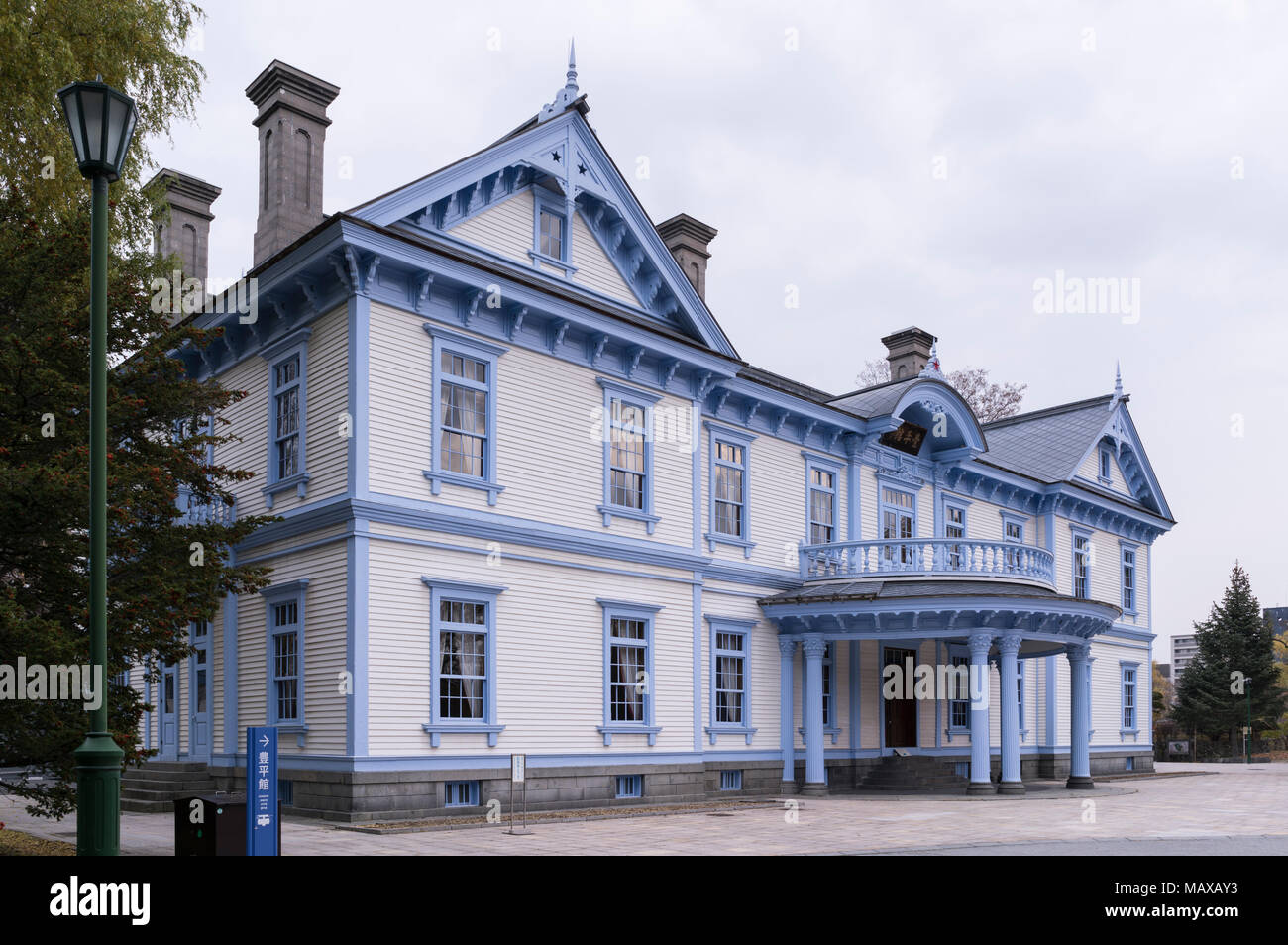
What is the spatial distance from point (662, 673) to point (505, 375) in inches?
252

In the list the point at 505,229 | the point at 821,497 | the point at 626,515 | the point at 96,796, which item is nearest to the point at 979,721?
the point at 821,497

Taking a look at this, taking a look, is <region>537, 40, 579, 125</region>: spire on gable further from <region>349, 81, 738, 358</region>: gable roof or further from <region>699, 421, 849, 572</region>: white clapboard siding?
<region>699, 421, 849, 572</region>: white clapboard siding

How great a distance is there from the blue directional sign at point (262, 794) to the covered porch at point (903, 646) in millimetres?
15320

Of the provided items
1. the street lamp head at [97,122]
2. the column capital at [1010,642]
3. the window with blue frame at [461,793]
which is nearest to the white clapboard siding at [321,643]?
the window with blue frame at [461,793]

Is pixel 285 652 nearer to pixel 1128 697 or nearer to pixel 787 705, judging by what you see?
pixel 787 705

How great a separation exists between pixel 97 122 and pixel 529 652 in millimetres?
12320

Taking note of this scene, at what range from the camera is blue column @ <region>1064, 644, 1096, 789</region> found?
28.7 m

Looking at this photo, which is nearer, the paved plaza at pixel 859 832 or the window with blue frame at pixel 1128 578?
the paved plaza at pixel 859 832

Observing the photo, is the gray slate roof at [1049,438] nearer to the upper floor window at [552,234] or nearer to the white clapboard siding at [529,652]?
the white clapboard siding at [529,652]

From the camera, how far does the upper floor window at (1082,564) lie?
3722 cm

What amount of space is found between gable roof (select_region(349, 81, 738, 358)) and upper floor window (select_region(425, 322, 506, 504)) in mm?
1999
